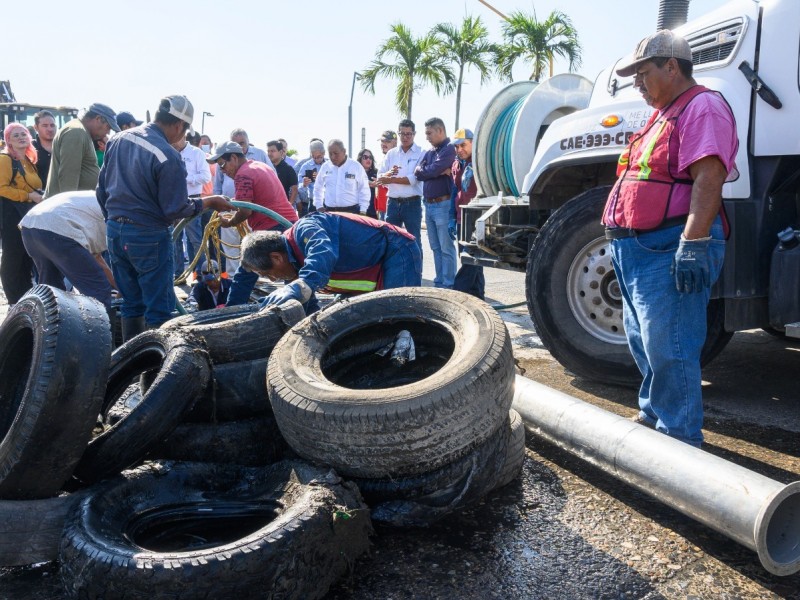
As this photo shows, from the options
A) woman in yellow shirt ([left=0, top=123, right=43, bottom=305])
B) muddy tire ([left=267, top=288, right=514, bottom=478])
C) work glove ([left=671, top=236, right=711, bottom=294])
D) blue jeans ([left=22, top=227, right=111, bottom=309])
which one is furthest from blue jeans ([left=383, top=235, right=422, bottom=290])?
woman in yellow shirt ([left=0, top=123, right=43, bottom=305])

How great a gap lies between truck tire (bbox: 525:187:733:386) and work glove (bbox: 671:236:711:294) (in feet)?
4.22

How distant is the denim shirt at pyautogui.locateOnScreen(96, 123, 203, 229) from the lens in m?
4.73

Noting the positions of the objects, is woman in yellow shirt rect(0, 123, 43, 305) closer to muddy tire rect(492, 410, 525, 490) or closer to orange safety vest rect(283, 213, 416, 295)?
orange safety vest rect(283, 213, 416, 295)

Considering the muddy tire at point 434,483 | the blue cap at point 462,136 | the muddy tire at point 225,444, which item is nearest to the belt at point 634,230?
the muddy tire at point 434,483

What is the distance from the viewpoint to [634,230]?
3.17 meters

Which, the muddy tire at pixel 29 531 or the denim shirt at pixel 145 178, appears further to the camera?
the denim shirt at pixel 145 178

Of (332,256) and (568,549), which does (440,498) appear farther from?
(332,256)

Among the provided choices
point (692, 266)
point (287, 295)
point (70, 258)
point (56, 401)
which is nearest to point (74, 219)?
point (70, 258)

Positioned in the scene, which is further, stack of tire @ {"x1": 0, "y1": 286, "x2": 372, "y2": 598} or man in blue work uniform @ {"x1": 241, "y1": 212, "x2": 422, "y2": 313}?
man in blue work uniform @ {"x1": 241, "y1": 212, "x2": 422, "y2": 313}

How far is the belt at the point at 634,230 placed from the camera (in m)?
3.03

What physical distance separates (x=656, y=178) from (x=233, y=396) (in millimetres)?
2131

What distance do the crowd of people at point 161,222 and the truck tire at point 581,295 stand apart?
0.84 metres

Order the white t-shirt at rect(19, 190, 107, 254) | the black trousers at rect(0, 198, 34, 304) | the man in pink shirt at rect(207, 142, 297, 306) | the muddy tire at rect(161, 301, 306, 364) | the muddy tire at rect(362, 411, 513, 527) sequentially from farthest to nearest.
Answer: the black trousers at rect(0, 198, 34, 304), the man in pink shirt at rect(207, 142, 297, 306), the white t-shirt at rect(19, 190, 107, 254), the muddy tire at rect(161, 301, 306, 364), the muddy tire at rect(362, 411, 513, 527)

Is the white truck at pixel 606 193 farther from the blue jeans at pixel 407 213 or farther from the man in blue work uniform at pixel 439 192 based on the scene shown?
the blue jeans at pixel 407 213
